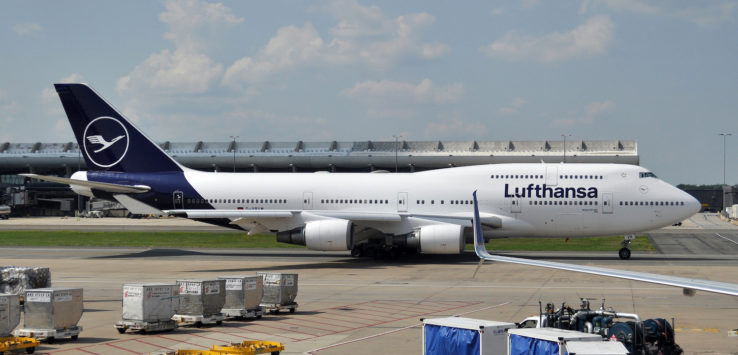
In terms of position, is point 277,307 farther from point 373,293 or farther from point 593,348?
point 593,348

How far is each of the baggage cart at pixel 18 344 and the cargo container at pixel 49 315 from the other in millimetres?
1178

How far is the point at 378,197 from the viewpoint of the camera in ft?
135

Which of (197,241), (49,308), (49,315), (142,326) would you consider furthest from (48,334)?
(197,241)

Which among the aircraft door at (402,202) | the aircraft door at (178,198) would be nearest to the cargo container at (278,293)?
the aircraft door at (402,202)

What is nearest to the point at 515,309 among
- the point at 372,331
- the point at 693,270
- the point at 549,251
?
the point at 372,331

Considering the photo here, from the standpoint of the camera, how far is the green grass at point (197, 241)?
5006 cm

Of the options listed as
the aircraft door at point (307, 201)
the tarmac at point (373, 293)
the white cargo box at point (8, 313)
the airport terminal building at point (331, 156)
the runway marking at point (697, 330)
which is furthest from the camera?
the airport terminal building at point (331, 156)

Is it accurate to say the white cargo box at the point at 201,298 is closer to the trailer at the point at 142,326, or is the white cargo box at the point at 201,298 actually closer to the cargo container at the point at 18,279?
the trailer at the point at 142,326

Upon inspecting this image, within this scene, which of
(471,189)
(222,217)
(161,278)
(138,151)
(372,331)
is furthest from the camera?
(138,151)

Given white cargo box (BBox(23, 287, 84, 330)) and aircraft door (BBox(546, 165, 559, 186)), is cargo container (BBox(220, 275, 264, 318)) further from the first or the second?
aircraft door (BBox(546, 165, 559, 186))

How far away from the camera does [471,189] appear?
40.2 meters

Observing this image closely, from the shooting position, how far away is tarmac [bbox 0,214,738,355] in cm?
1864

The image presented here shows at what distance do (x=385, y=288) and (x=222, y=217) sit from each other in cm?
1141

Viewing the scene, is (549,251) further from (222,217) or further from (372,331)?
(372,331)
